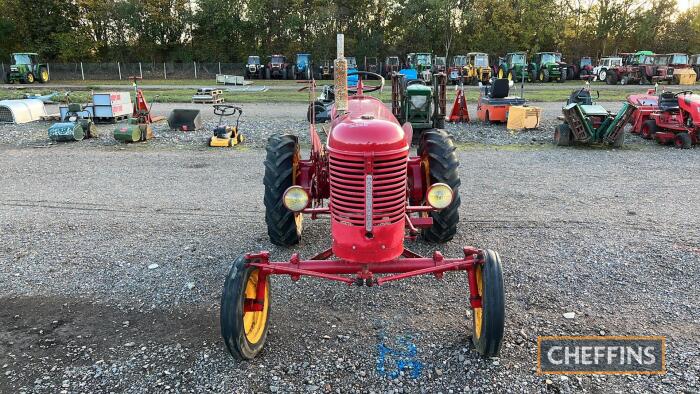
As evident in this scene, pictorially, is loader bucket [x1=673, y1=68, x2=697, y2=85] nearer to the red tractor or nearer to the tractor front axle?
the red tractor

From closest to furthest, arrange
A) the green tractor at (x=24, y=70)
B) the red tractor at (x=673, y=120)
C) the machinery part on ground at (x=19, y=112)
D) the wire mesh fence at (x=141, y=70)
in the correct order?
the red tractor at (x=673, y=120) < the machinery part on ground at (x=19, y=112) < the green tractor at (x=24, y=70) < the wire mesh fence at (x=141, y=70)

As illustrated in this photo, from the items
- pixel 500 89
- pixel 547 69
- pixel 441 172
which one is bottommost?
pixel 441 172

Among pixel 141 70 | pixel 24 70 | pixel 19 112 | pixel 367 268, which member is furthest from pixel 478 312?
pixel 141 70

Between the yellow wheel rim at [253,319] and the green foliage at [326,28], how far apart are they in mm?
37937

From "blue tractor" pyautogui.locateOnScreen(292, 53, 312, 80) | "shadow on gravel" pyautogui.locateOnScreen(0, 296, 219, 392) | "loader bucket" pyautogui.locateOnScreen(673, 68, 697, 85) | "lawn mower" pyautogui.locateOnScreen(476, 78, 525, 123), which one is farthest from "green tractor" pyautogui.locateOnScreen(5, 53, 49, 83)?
"loader bucket" pyautogui.locateOnScreen(673, 68, 697, 85)

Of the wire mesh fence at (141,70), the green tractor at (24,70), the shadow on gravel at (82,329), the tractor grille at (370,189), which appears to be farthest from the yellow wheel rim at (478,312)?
the wire mesh fence at (141,70)

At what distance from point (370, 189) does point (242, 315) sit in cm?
112

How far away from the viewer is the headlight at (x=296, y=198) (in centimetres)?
367

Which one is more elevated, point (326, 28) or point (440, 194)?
point (326, 28)

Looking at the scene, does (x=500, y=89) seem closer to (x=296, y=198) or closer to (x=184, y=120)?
(x=184, y=120)

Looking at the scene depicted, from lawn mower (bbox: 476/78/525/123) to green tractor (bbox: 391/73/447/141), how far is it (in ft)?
8.45

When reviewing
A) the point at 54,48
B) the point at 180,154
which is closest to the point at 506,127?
the point at 180,154

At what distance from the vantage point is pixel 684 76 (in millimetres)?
28188

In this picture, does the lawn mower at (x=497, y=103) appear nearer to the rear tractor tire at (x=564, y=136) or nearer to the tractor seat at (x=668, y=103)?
the rear tractor tire at (x=564, y=136)
